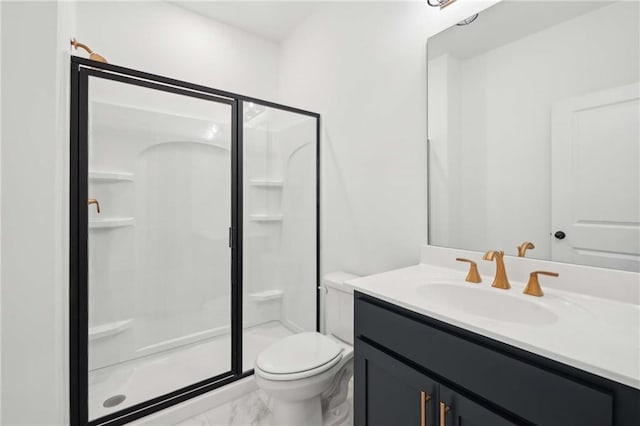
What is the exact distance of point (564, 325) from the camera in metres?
0.82

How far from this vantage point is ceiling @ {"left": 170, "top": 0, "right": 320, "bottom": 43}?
7.36 feet

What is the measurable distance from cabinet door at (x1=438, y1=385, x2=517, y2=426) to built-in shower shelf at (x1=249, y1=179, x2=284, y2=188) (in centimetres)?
154

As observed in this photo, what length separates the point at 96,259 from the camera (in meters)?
1.74

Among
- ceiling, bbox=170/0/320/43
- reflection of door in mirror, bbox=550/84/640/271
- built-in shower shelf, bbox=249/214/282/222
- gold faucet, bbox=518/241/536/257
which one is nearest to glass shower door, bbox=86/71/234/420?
built-in shower shelf, bbox=249/214/282/222

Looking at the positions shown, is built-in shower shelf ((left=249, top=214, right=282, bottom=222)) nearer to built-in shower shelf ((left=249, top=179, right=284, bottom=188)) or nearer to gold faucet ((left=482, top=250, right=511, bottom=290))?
built-in shower shelf ((left=249, top=179, right=284, bottom=188))

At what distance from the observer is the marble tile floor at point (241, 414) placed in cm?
155

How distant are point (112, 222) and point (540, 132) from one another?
2267 mm

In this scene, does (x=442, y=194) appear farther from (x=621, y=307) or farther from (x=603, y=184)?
(x=621, y=307)

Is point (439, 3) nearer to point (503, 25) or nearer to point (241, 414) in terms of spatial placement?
point (503, 25)

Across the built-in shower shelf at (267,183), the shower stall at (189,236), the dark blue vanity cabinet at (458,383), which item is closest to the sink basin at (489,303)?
the dark blue vanity cabinet at (458,383)

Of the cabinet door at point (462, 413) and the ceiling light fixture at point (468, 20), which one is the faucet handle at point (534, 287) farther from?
the ceiling light fixture at point (468, 20)

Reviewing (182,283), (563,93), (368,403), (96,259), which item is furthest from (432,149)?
(96,259)

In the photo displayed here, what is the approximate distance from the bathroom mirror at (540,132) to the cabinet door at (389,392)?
680 millimetres

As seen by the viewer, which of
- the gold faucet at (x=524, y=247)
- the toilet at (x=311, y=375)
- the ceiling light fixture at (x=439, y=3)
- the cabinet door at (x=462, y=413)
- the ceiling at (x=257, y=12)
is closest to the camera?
the cabinet door at (x=462, y=413)
